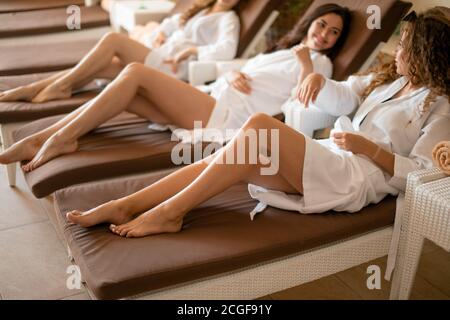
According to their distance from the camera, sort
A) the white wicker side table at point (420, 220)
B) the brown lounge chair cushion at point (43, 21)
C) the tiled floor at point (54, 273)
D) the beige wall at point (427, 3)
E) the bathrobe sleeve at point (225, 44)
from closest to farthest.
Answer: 1. the white wicker side table at point (420, 220)
2. the tiled floor at point (54, 273)
3. the beige wall at point (427, 3)
4. the bathrobe sleeve at point (225, 44)
5. the brown lounge chair cushion at point (43, 21)

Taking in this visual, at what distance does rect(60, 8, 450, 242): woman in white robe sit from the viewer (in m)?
1.80

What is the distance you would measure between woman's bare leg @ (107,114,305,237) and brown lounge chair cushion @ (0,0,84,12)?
3953mm

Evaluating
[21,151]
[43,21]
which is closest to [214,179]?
[21,151]

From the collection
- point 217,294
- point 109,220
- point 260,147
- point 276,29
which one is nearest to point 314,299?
point 217,294

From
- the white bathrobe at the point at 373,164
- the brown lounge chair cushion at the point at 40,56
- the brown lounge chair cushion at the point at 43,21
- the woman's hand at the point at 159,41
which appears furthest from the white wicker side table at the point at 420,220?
the brown lounge chair cushion at the point at 43,21

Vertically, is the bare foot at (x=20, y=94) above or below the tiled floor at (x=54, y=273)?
above

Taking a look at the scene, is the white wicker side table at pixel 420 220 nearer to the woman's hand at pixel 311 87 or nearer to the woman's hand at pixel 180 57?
the woman's hand at pixel 311 87

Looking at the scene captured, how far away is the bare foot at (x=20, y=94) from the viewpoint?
2.84 m

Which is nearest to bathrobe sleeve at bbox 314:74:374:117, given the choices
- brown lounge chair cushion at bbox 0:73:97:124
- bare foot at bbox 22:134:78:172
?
bare foot at bbox 22:134:78:172

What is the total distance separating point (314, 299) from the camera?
2.12m

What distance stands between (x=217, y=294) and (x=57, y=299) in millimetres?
717

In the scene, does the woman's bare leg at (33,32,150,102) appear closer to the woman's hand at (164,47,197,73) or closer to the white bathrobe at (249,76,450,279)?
the woman's hand at (164,47,197,73)

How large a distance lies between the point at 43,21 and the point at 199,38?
5.35ft

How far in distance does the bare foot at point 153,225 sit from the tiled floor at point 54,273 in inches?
18.7
